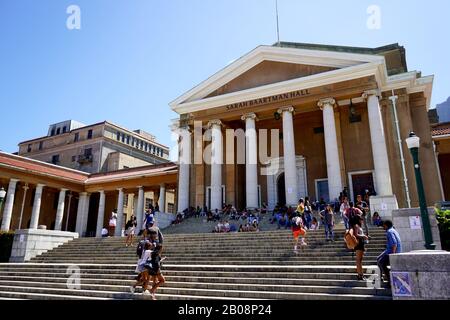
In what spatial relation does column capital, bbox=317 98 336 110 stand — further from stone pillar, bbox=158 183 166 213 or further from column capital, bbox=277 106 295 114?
stone pillar, bbox=158 183 166 213

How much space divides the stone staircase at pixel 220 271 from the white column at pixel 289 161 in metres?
6.71

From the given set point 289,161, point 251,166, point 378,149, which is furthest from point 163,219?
point 378,149

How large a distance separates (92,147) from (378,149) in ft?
120

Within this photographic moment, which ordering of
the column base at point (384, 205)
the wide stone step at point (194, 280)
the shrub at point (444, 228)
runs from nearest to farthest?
1. the wide stone step at point (194, 280)
2. the shrub at point (444, 228)
3. the column base at point (384, 205)

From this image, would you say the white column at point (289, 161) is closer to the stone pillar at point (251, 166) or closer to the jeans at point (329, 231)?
the stone pillar at point (251, 166)

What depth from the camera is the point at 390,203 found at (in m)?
15.6

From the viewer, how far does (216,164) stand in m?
24.6

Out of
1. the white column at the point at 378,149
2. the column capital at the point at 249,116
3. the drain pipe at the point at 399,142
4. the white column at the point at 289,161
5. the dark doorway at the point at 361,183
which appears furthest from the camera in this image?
the column capital at the point at 249,116

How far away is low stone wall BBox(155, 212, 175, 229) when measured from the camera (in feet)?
73.5

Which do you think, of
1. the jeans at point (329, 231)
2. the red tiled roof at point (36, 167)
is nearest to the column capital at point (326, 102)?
the jeans at point (329, 231)

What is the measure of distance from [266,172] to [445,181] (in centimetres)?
1300

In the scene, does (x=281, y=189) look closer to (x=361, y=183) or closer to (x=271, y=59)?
(x=361, y=183)

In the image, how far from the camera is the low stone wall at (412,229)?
10430 millimetres

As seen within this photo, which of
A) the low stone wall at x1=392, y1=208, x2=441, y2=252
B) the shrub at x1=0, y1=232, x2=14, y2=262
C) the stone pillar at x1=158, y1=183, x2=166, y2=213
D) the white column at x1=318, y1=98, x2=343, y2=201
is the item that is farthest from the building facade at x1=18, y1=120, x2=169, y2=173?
the low stone wall at x1=392, y1=208, x2=441, y2=252
